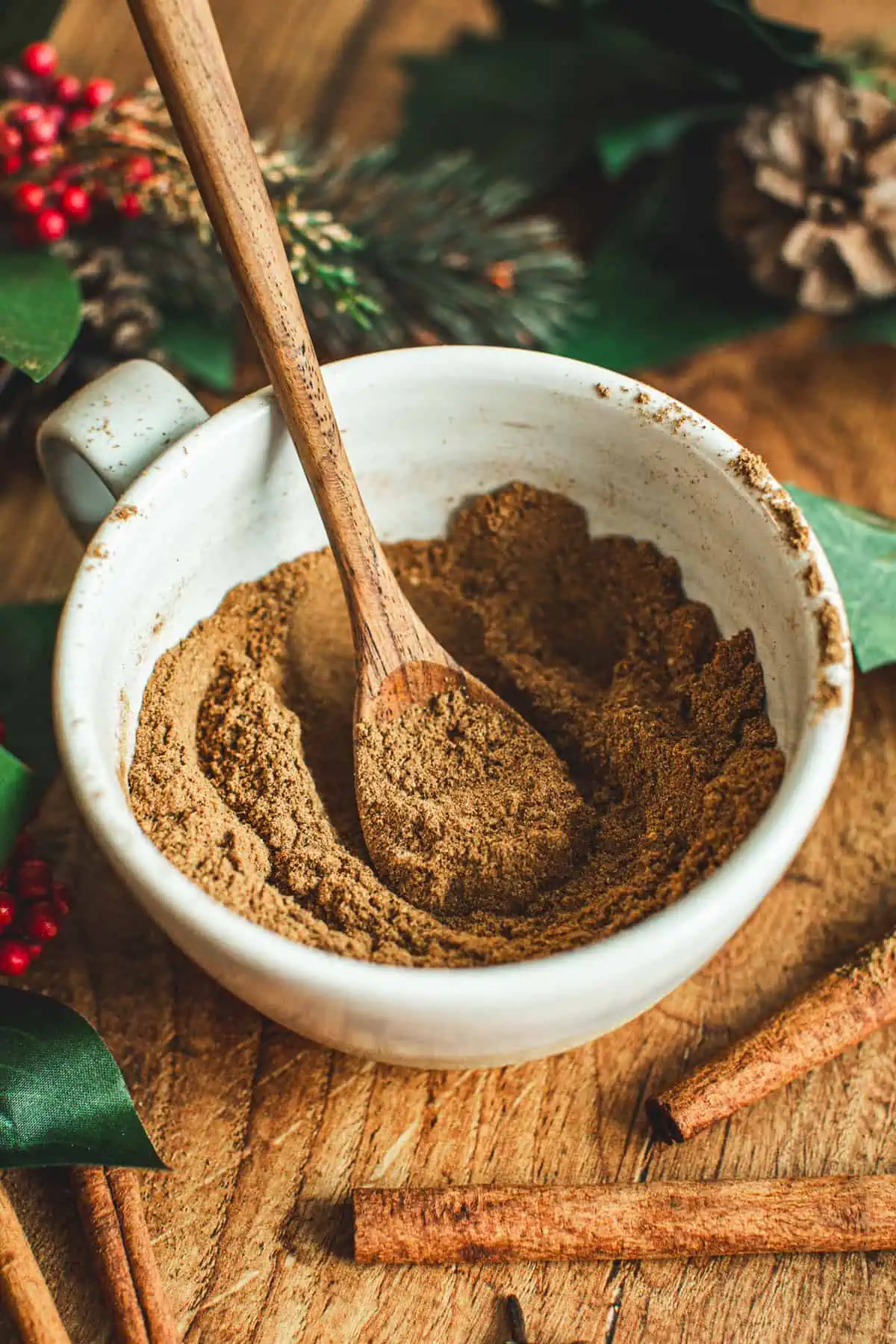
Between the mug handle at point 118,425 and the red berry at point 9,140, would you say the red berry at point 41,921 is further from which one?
the red berry at point 9,140

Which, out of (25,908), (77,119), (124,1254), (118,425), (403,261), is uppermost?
(77,119)

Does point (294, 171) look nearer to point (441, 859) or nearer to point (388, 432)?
point (388, 432)

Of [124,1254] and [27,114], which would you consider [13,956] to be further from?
[27,114]

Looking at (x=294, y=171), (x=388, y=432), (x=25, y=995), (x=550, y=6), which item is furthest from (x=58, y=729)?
(x=550, y=6)

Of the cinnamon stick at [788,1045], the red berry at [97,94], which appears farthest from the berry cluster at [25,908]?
the red berry at [97,94]

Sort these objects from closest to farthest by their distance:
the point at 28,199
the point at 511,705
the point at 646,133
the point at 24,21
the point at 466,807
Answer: the point at 466,807 → the point at 511,705 → the point at 28,199 → the point at 24,21 → the point at 646,133

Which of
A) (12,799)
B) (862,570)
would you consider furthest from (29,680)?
(862,570)

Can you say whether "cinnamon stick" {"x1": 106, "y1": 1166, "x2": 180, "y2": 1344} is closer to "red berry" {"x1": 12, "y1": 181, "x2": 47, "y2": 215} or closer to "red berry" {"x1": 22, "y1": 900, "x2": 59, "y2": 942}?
"red berry" {"x1": 22, "y1": 900, "x2": 59, "y2": 942}
